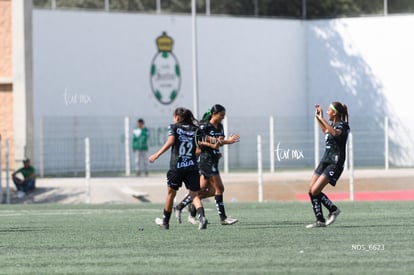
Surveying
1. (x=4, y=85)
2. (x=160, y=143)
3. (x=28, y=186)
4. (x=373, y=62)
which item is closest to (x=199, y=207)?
(x=28, y=186)

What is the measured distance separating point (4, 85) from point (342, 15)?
1589 centimetres

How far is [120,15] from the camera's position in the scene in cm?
4353

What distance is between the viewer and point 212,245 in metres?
14.8

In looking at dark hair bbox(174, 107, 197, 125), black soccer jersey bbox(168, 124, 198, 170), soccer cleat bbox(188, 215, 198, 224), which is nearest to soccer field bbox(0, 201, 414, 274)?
soccer cleat bbox(188, 215, 198, 224)

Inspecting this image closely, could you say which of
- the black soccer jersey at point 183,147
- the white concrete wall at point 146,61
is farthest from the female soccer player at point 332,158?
the white concrete wall at point 146,61

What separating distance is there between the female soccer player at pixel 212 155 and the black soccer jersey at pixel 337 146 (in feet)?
4.86

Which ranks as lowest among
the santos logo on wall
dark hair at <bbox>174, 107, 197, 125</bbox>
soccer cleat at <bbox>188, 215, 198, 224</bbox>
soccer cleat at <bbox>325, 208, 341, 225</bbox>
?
soccer cleat at <bbox>188, 215, 198, 224</bbox>

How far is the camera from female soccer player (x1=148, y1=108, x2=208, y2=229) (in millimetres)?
17750

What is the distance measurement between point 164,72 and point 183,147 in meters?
26.8

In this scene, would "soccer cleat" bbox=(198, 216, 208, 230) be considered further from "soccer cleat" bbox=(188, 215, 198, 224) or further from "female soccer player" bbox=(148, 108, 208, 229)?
"soccer cleat" bbox=(188, 215, 198, 224)

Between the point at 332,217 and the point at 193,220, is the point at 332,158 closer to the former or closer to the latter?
the point at 332,217

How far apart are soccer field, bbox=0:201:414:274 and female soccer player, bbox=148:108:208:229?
1.42 feet

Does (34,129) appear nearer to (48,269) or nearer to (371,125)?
(371,125)

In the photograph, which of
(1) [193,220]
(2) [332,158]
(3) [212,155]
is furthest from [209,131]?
(2) [332,158]
